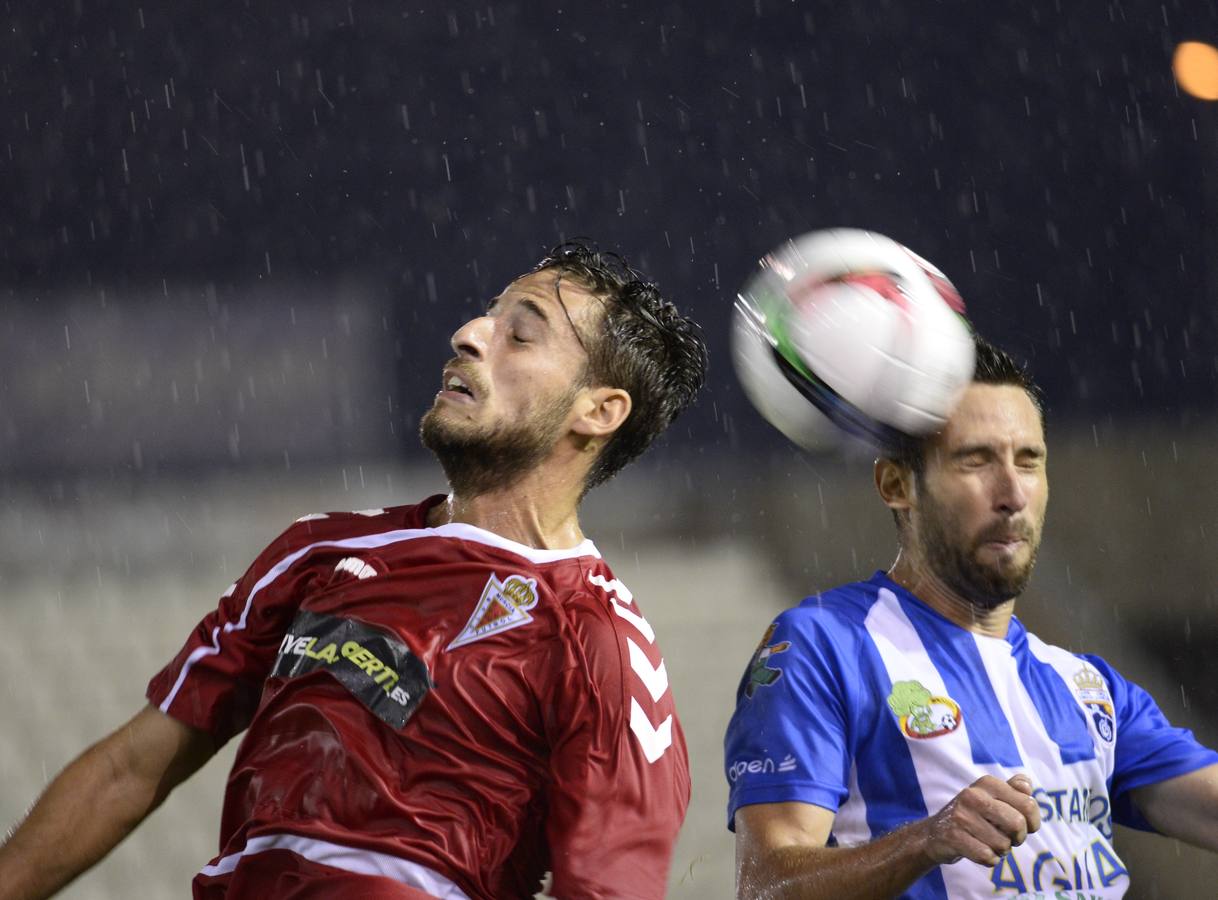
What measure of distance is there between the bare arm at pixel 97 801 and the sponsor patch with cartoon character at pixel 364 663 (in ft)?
0.62

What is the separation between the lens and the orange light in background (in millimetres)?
6934

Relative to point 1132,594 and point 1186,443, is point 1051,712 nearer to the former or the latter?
point 1132,594

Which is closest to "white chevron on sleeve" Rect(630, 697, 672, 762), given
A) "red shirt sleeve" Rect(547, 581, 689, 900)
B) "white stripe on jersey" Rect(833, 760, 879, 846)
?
"red shirt sleeve" Rect(547, 581, 689, 900)

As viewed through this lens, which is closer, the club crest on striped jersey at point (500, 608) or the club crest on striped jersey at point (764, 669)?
the club crest on striped jersey at point (500, 608)

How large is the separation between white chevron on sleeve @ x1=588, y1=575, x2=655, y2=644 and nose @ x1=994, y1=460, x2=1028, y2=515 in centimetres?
64

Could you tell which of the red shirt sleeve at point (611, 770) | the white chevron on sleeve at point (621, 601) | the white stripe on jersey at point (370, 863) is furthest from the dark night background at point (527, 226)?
the white stripe on jersey at point (370, 863)

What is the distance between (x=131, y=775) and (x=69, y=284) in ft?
18.9

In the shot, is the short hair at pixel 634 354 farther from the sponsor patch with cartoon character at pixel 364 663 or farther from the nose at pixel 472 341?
the sponsor patch with cartoon character at pixel 364 663

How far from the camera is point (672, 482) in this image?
22.2ft

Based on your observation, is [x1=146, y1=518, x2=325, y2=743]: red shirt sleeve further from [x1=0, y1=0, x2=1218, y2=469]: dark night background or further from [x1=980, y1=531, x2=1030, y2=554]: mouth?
[x1=0, y1=0, x2=1218, y2=469]: dark night background

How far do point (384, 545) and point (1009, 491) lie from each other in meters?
0.99

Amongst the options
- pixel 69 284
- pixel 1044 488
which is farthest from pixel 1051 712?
pixel 69 284

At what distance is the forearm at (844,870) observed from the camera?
1.85m

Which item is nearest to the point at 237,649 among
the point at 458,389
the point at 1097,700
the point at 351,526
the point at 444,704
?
the point at 351,526
